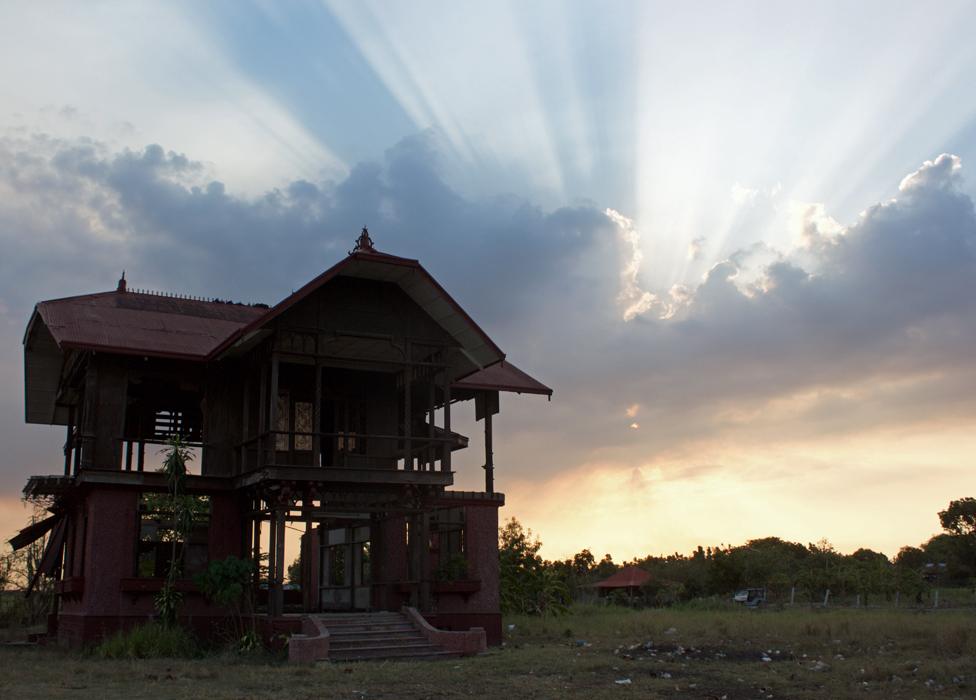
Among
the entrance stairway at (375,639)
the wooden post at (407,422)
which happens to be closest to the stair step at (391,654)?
the entrance stairway at (375,639)

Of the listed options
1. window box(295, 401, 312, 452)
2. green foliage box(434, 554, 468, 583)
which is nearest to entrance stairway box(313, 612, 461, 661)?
green foliage box(434, 554, 468, 583)

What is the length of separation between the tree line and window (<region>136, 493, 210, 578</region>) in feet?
43.6

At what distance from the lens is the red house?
72.1 feet

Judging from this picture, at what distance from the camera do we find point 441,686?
1488cm

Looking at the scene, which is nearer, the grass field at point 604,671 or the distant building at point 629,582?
the grass field at point 604,671

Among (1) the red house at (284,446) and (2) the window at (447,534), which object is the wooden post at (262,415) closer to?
(1) the red house at (284,446)

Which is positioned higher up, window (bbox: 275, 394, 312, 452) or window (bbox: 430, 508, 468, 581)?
window (bbox: 275, 394, 312, 452)

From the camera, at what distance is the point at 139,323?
24375 mm

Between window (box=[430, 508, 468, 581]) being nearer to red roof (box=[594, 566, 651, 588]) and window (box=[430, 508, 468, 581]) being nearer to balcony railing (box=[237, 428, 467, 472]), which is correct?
balcony railing (box=[237, 428, 467, 472])

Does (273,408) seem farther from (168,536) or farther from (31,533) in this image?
(31,533)

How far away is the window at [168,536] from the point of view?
22.7 m

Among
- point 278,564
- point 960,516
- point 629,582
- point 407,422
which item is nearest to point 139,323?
point 407,422

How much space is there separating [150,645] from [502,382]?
1121 centimetres

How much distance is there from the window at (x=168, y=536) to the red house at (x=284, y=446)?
0.05 meters
